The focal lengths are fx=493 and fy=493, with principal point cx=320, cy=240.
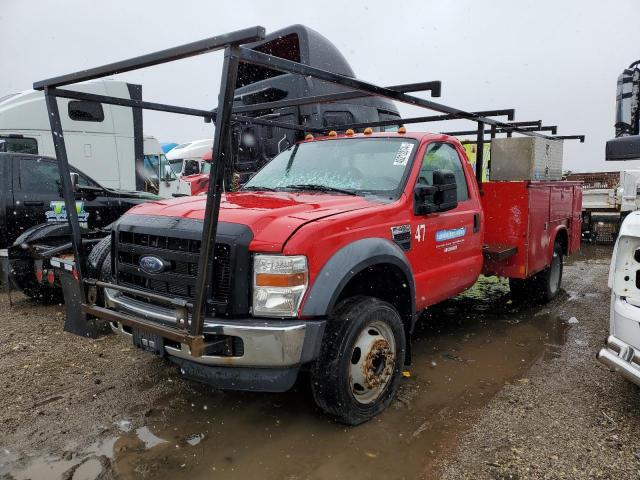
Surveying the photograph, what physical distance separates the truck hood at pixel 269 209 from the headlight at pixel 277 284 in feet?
0.28

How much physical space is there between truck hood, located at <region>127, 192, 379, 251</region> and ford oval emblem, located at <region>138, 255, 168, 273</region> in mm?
307

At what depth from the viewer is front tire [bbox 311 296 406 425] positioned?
9.52ft

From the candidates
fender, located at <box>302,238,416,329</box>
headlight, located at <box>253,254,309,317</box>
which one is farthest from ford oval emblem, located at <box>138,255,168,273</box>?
fender, located at <box>302,238,416,329</box>

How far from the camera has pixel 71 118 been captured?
31.8 ft

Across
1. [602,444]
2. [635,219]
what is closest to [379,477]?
[602,444]

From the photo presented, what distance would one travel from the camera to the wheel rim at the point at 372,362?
3068 millimetres

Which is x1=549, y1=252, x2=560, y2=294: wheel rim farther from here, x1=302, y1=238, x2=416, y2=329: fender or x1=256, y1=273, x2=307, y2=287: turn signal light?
x1=256, y1=273, x2=307, y2=287: turn signal light

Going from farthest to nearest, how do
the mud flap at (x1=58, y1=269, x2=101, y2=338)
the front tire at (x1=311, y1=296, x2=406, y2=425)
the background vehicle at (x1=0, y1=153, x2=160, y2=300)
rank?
the background vehicle at (x1=0, y1=153, x2=160, y2=300), the mud flap at (x1=58, y1=269, x2=101, y2=338), the front tire at (x1=311, y1=296, x2=406, y2=425)

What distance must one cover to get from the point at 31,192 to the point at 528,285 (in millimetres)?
6336

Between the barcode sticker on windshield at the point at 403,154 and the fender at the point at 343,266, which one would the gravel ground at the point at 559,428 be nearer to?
the fender at the point at 343,266

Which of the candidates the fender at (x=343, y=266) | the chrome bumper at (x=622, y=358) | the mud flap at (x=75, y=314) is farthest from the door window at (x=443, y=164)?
the mud flap at (x=75, y=314)

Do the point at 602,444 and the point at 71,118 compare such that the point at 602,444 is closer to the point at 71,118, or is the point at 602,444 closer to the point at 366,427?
the point at 366,427

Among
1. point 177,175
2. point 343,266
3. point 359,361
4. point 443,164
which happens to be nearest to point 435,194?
point 443,164

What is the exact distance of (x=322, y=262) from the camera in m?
2.87
